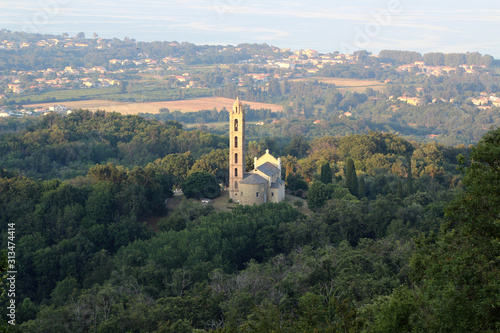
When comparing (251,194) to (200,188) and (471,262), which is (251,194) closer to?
(200,188)

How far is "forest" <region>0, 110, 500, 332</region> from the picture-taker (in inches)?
616

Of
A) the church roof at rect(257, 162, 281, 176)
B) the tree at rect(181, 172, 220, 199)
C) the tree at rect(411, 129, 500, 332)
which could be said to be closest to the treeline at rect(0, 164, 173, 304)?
the tree at rect(181, 172, 220, 199)

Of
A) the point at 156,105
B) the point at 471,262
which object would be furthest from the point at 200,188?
the point at 156,105

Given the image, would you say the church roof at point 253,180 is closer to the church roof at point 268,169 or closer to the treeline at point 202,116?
the church roof at point 268,169

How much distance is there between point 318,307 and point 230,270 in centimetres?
1380

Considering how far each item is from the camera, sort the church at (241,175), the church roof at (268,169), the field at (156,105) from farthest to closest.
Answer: the field at (156,105)
the church roof at (268,169)
the church at (241,175)

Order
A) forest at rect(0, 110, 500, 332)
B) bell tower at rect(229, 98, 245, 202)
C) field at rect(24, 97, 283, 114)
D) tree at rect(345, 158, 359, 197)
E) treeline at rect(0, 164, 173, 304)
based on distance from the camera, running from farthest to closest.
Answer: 1. field at rect(24, 97, 283, 114)
2. tree at rect(345, 158, 359, 197)
3. bell tower at rect(229, 98, 245, 202)
4. treeline at rect(0, 164, 173, 304)
5. forest at rect(0, 110, 500, 332)

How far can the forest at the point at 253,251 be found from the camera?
1566 cm

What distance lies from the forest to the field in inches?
2684

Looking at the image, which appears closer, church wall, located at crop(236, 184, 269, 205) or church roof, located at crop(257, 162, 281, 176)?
church wall, located at crop(236, 184, 269, 205)

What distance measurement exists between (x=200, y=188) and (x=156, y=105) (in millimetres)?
109185

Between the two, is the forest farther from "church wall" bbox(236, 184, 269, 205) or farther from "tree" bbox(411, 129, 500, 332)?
"church wall" bbox(236, 184, 269, 205)

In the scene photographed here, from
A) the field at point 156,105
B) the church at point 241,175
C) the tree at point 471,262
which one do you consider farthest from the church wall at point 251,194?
the field at point 156,105

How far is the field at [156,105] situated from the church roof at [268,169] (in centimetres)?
8298
